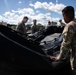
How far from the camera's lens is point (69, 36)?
3109 millimetres

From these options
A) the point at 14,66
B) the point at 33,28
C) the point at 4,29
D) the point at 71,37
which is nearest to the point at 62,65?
the point at 71,37

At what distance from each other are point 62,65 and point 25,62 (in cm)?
65

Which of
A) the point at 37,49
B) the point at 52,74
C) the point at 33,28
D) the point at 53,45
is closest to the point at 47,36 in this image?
the point at 53,45

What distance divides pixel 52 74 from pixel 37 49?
1.63 feet

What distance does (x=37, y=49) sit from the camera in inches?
138

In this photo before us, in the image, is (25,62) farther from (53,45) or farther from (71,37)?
(53,45)

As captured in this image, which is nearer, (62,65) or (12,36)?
(62,65)

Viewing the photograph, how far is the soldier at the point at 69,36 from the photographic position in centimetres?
310

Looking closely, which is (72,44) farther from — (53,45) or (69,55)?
(53,45)

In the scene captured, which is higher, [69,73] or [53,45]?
[53,45]

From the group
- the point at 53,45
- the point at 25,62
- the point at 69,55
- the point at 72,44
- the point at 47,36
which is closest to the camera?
the point at 25,62

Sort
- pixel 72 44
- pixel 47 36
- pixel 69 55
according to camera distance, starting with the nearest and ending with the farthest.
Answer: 1. pixel 72 44
2. pixel 69 55
3. pixel 47 36

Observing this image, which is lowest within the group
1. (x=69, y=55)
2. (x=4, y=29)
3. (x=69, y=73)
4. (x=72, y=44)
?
(x=69, y=73)

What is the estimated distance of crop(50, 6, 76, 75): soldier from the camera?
10.2 feet
